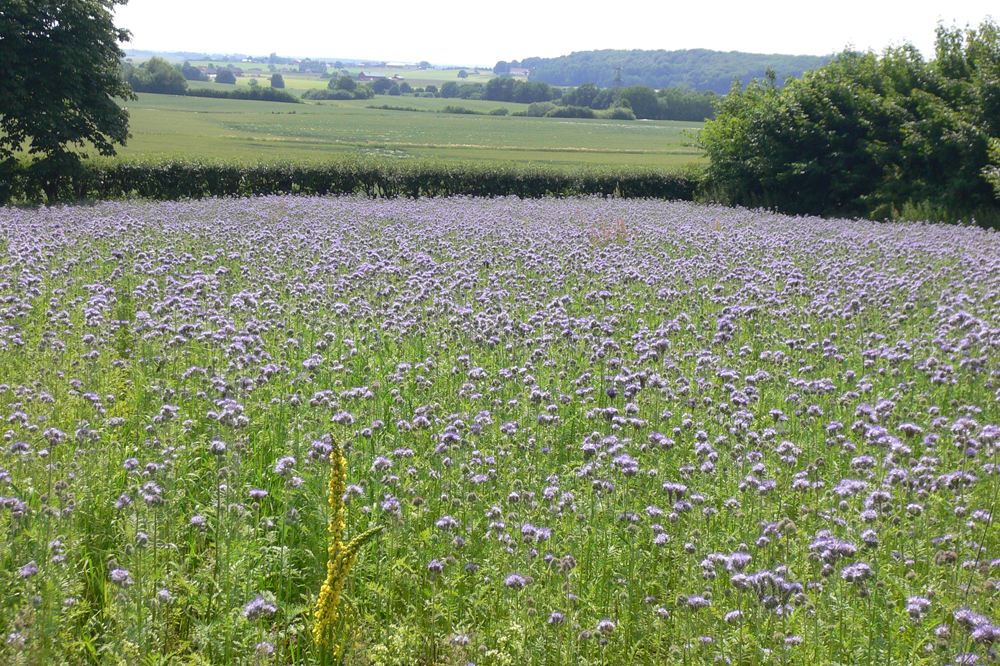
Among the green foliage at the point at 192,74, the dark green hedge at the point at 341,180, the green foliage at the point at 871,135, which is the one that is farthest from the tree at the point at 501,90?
the green foliage at the point at 871,135

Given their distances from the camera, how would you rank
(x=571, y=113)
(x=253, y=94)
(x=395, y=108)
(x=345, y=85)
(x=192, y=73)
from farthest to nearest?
(x=192, y=73)
(x=345, y=85)
(x=571, y=113)
(x=253, y=94)
(x=395, y=108)

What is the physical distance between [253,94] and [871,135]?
3935 inches

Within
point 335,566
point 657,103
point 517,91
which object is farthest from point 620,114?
point 335,566

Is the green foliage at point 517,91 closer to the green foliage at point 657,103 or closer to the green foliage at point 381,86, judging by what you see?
the green foliage at point 657,103

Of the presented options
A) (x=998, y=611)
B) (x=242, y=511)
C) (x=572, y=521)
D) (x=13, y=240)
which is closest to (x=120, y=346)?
(x=13, y=240)

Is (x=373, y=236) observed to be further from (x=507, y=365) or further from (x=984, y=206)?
(x=984, y=206)

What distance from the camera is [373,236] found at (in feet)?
44.0

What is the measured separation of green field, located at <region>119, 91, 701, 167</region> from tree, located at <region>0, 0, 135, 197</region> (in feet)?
11.6

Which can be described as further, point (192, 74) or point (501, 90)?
point (192, 74)

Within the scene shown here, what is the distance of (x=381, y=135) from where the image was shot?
217ft

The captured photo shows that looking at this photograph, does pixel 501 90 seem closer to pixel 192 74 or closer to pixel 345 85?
pixel 345 85

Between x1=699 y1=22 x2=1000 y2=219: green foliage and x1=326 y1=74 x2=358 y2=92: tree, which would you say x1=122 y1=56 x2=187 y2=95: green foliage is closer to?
x1=326 y1=74 x2=358 y2=92: tree

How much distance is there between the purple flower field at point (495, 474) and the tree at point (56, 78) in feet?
54.5

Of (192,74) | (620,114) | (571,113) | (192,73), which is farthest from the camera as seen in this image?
(192,73)
